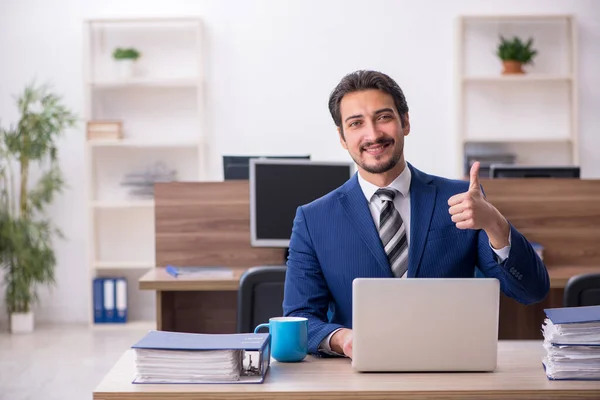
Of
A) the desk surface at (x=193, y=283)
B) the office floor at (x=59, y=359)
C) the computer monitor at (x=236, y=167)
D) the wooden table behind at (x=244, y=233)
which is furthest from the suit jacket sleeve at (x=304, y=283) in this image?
the office floor at (x=59, y=359)

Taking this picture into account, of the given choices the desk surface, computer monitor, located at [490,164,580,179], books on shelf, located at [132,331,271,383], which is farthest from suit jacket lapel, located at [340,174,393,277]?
computer monitor, located at [490,164,580,179]

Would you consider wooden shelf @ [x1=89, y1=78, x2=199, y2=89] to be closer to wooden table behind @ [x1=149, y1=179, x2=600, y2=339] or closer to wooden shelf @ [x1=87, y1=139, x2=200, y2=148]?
wooden shelf @ [x1=87, y1=139, x2=200, y2=148]

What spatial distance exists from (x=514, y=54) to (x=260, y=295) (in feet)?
12.1

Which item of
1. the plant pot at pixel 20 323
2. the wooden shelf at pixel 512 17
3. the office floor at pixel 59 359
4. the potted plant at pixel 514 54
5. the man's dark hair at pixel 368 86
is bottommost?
the office floor at pixel 59 359

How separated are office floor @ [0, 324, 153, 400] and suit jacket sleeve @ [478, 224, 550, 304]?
9.00ft

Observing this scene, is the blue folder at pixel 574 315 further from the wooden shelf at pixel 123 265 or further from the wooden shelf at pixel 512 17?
the wooden shelf at pixel 123 265

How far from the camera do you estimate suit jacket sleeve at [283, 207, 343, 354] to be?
220 cm

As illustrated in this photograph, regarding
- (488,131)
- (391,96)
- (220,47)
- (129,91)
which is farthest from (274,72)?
(391,96)

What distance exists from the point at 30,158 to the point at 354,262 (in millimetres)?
4275

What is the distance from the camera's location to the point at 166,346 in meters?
1.70

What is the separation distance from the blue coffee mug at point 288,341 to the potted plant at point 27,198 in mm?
4347

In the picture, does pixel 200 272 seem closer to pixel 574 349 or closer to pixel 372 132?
pixel 372 132

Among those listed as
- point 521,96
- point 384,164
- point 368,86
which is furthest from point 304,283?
point 521,96

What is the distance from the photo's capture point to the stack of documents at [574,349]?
1.73 metres
